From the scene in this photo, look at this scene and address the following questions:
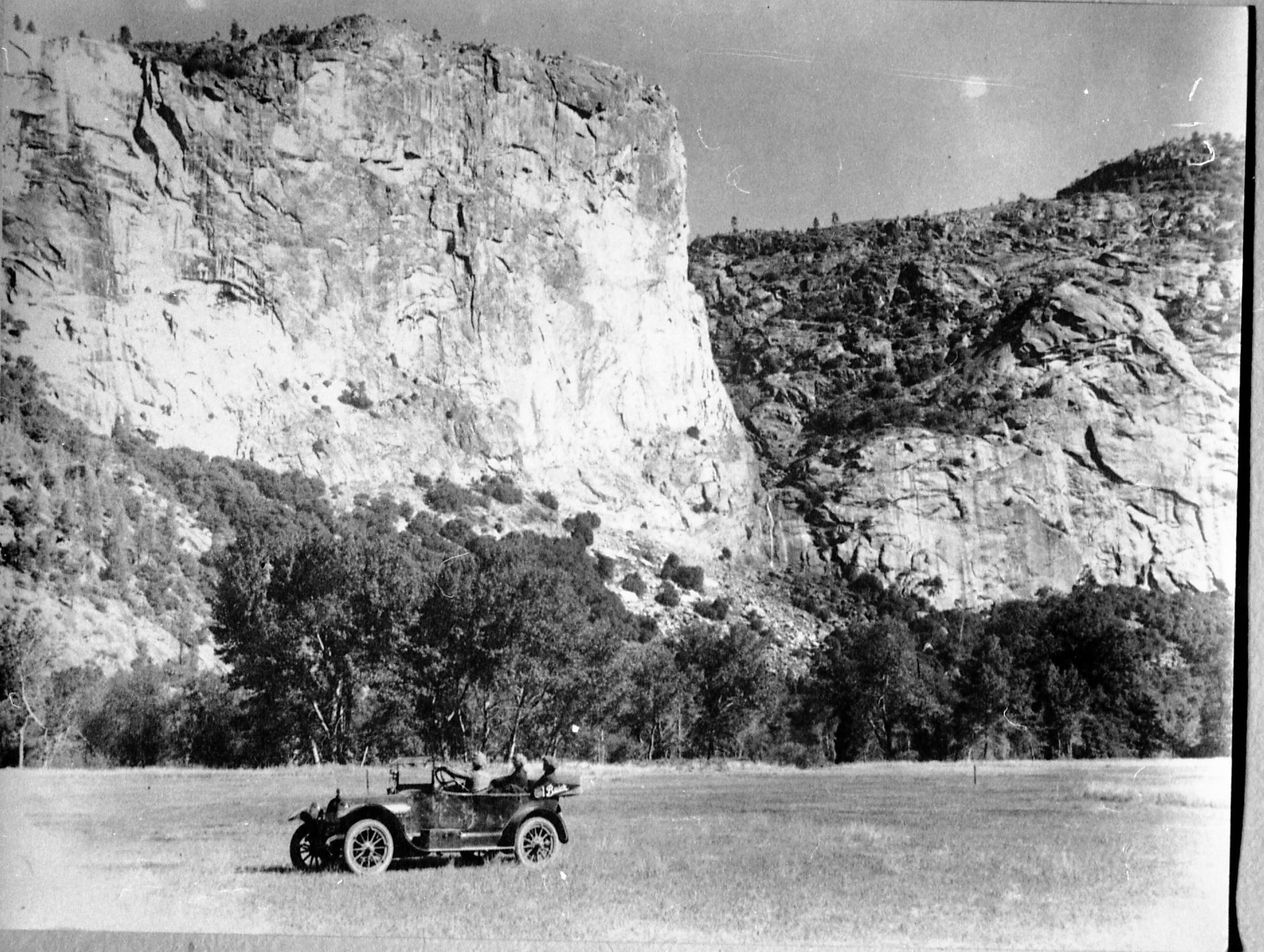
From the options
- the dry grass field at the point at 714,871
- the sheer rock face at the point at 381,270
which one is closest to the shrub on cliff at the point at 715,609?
the sheer rock face at the point at 381,270

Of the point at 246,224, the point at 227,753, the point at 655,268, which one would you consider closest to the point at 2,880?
the point at 227,753

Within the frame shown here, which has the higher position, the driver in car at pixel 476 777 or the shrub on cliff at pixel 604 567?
the shrub on cliff at pixel 604 567

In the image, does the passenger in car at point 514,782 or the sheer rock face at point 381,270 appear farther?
the sheer rock face at point 381,270

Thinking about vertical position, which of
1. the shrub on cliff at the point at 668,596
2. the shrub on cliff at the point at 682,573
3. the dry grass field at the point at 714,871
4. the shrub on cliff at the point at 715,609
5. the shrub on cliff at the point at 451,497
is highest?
the shrub on cliff at the point at 451,497

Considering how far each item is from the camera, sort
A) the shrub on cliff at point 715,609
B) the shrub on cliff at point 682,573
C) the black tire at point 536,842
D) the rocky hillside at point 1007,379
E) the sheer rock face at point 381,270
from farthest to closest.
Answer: the shrub on cliff at point 682,573 < the shrub on cliff at point 715,609 < the sheer rock face at point 381,270 < the rocky hillside at point 1007,379 < the black tire at point 536,842

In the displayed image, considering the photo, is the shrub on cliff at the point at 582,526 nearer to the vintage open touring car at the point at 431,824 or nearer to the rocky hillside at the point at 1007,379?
the rocky hillside at the point at 1007,379

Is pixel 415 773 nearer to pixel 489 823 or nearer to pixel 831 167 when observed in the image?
pixel 489 823

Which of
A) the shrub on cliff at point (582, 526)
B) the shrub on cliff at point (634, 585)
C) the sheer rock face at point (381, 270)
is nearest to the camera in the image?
the sheer rock face at point (381, 270)
